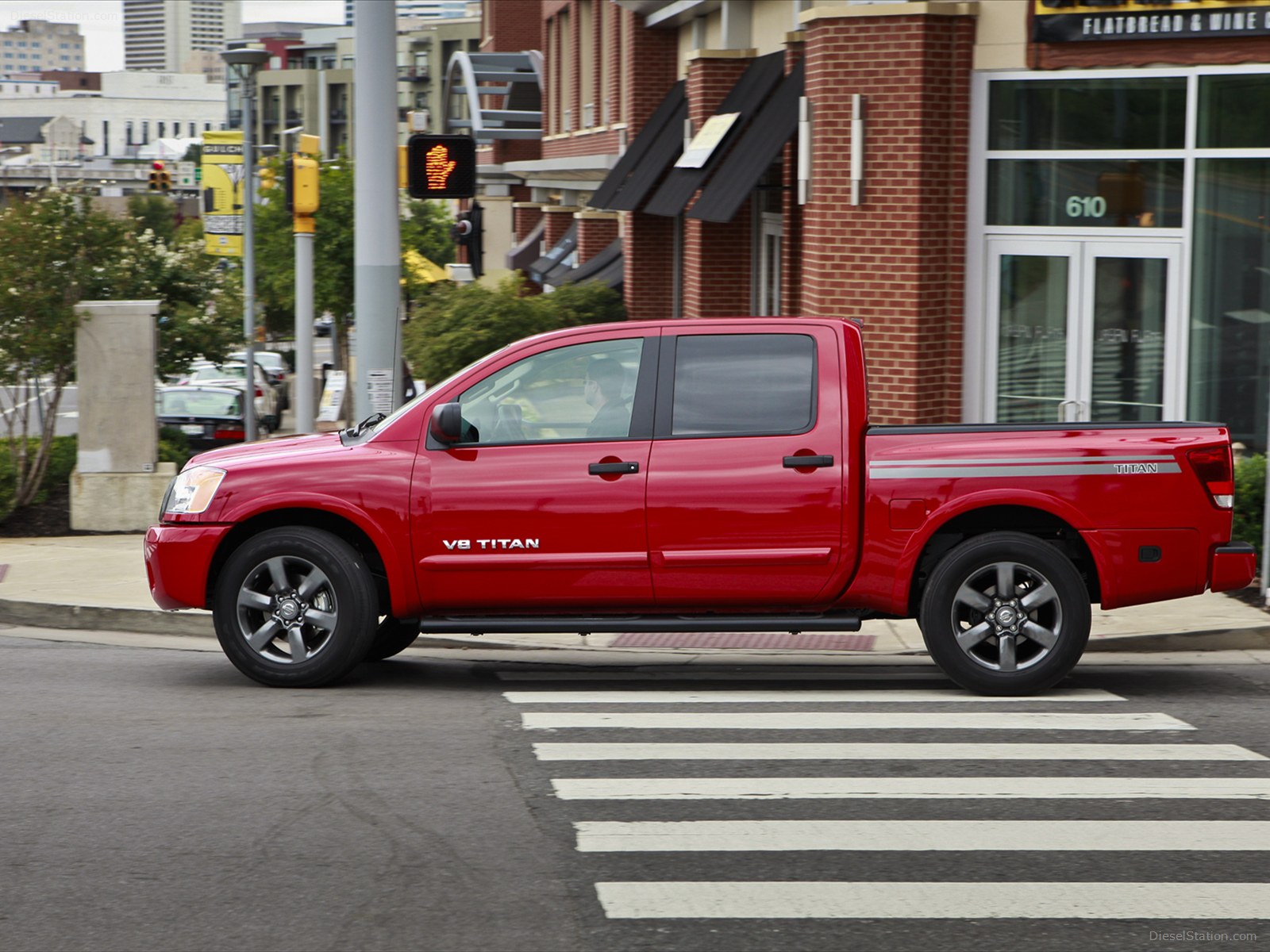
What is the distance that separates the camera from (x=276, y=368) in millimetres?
45781

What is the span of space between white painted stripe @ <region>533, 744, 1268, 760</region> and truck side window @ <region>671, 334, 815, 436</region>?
1.68 meters

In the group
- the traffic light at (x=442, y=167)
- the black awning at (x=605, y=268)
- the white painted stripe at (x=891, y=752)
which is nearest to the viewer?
the white painted stripe at (x=891, y=752)

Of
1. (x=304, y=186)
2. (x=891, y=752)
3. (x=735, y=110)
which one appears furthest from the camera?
(x=735, y=110)

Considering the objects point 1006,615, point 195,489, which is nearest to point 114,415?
point 195,489

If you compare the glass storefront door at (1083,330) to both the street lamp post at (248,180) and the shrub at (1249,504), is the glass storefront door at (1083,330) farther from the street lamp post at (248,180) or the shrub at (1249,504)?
the street lamp post at (248,180)

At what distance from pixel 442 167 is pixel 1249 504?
632 cm

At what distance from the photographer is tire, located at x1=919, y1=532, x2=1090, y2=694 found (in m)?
7.72

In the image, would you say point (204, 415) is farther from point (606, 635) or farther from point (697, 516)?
point (697, 516)

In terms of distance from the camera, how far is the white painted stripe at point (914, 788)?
6152mm

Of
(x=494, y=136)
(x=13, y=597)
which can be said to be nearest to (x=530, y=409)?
(x=13, y=597)

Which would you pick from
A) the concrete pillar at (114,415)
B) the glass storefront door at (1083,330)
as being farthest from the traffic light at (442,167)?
the glass storefront door at (1083,330)

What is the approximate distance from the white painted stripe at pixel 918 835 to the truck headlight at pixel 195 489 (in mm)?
3193

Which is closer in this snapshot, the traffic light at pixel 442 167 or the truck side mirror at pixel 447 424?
the truck side mirror at pixel 447 424

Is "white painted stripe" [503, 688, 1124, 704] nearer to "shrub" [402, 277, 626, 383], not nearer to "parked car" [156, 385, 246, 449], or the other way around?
"shrub" [402, 277, 626, 383]
